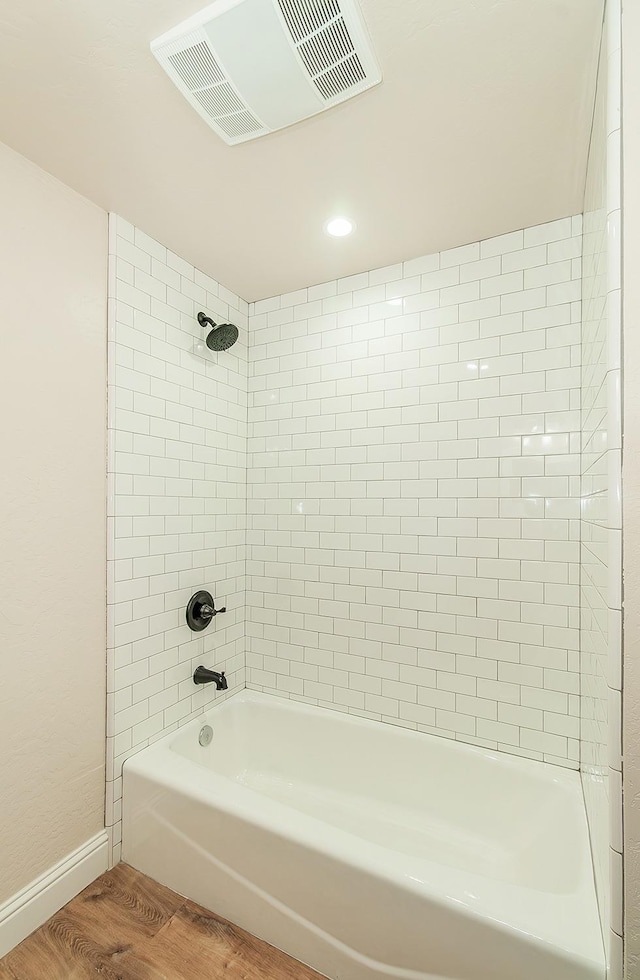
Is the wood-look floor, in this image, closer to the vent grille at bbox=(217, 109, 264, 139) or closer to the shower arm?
the shower arm

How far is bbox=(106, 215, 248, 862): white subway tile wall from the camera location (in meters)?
1.91

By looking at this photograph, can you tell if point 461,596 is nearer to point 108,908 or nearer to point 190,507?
point 190,507

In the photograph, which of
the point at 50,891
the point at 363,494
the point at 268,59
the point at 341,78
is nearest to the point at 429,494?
the point at 363,494

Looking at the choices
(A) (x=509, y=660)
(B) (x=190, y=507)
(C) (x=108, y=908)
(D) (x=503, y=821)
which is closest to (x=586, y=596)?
(A) (x=509, y=660)

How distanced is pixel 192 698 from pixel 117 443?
4.26ft

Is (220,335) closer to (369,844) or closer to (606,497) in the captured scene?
(606,497)

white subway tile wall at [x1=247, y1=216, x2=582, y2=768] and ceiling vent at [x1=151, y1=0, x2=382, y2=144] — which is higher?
ceiling vent at [x1=151, y1=0, x2=382, y2=144]

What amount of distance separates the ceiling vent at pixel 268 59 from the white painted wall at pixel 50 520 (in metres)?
0.74

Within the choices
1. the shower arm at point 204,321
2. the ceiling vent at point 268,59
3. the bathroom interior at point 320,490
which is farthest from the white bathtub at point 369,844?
the ceiling vent at point 268,59

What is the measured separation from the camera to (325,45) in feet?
3.84

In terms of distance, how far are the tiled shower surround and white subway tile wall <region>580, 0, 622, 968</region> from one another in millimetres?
391

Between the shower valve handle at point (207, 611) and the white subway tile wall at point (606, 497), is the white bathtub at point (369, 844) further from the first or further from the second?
the shower valve handle at point (207, 611)

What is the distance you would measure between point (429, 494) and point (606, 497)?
1109mm

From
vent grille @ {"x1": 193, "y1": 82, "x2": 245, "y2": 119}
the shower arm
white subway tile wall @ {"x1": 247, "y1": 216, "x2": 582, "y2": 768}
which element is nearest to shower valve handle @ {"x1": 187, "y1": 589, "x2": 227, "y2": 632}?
A: white subway tile wall @ {"x1": 247, "y1": 216, "x2": 582, "y2": 768}
